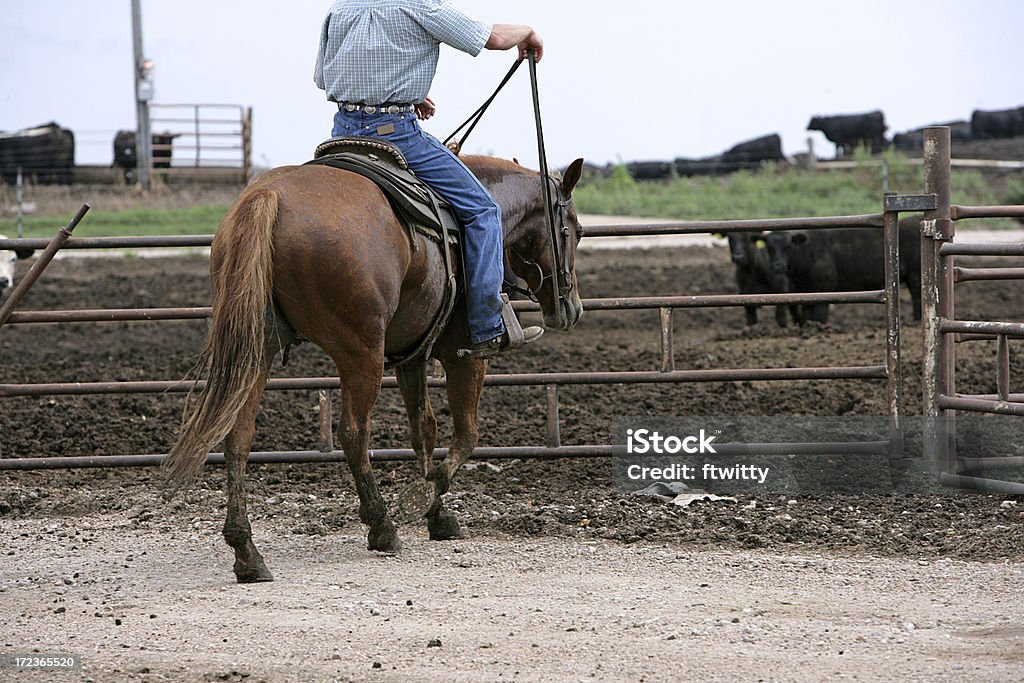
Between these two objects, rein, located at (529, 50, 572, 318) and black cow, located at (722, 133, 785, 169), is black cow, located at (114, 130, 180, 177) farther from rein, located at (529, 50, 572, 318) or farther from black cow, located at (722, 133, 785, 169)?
rein, located at (529, 50, 572, 318)

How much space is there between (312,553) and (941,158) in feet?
12.2

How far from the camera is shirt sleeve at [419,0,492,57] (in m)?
4.79

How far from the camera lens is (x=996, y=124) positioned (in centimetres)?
4131

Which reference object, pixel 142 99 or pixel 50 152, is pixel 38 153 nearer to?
pixel 50 152

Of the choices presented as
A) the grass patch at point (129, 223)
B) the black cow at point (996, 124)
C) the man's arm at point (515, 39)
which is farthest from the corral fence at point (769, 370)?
the black cow at point (996, 124)

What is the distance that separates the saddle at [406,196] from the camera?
4.80 meters

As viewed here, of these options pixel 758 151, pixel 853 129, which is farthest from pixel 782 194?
pixel 853 129

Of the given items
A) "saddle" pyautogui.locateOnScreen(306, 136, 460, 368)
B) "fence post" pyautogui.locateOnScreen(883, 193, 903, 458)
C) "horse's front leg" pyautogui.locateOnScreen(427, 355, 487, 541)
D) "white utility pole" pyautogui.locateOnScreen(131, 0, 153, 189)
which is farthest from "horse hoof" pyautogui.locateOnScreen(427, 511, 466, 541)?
"white utility pole" pyautogui.locateOnScreen(131, 0, 153, 189)

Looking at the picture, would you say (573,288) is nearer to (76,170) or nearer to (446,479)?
(446,479)

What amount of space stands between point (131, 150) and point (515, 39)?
29.2 m

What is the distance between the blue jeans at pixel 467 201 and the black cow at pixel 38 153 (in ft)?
91.9

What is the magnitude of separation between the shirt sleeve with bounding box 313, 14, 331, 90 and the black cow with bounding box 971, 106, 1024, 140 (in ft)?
130

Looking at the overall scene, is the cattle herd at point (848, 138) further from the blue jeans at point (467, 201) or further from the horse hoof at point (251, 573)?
the horse hoof at point (251, 573)

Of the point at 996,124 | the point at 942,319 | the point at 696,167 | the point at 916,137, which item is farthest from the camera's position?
the point at 996,124
